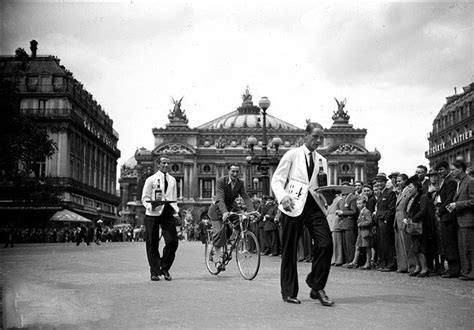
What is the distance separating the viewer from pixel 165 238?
31.3 ft

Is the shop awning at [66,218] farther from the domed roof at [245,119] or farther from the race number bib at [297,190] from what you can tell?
the domed roof at [245,119]

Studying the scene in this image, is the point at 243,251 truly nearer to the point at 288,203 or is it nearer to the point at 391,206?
the point at 288,203

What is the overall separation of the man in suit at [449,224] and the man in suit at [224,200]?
380 cm

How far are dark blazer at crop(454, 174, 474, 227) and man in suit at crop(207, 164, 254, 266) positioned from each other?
376 cm

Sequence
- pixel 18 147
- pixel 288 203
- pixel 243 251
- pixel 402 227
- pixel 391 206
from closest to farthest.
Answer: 1. pixel 288 203
2. pixel 243 251
3. pixel 402 227
4. pixel 391 206
5. pixel 18 147

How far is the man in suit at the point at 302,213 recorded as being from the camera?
631 centimetres

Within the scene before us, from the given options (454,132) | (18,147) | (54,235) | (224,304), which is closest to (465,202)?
(224,304)

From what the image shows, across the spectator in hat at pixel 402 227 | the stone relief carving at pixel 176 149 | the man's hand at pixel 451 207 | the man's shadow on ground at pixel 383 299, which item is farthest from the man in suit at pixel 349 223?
the stone relief carving at pixel 176 149

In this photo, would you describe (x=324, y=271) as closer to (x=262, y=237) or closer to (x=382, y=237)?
(x=382, y=237)

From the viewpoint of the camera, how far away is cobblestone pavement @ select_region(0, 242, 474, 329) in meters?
4.98

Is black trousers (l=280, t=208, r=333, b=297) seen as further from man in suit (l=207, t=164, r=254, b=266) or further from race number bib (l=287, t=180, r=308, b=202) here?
man in suit (l=207, t=164, r=254, b=266)

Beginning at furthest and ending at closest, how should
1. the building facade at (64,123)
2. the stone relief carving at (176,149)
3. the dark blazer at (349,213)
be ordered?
the stone relief carving at (176,149) < the building facade at (64,123) < the dark blazer at (349,213)

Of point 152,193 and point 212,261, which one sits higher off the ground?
point 152,193

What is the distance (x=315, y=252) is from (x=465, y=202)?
4.37 metres
